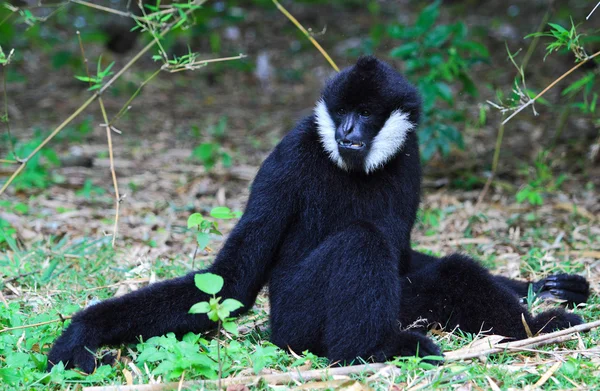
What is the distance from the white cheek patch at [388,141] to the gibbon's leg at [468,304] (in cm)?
79

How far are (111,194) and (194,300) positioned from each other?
15.1 feet

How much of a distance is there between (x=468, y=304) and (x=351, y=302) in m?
0.95

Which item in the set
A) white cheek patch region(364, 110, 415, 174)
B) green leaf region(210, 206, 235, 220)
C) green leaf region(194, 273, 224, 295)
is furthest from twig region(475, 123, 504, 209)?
green leaf region(194, 273, 224, 295)

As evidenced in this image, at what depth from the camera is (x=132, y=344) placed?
13.6 ft

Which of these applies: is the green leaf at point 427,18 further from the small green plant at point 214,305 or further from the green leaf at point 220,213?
the small green plant at point 214,305

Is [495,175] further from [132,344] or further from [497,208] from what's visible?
[132,344]

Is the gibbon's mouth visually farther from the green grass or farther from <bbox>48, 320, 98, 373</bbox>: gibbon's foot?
<bbox>48, 320, 98, 373</bbox>: gibbon's foot

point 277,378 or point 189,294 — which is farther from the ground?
point 189,294

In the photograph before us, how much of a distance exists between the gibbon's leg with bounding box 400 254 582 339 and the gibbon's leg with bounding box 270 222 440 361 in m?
0.48

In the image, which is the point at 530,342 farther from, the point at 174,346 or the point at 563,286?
the point at 174,346

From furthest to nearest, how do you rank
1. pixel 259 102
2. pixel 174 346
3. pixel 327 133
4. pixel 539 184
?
1. pixel 259 102
2. pixel 539 184
3. pixel 327 133
4. pixel 174 346

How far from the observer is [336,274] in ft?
13.0

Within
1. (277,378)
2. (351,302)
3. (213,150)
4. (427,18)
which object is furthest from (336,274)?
(213,150)

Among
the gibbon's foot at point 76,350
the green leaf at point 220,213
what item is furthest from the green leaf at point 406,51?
the gibbon's foot at point 76,350
